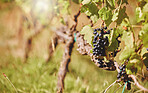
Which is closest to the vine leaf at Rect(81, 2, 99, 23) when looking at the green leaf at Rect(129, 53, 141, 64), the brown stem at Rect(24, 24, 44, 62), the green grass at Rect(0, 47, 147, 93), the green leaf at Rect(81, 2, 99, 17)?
the green leaf at Rect(81, 2, 99, 17)

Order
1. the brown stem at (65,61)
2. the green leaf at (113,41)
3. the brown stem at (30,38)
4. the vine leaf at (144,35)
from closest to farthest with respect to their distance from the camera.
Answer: the vine leaf at (144,35)
the green leaf at (113,41)
the brown stem at (65,61)
the brown stem at (30,38)

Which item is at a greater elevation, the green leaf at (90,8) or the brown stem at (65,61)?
the green leaf at (90,8)

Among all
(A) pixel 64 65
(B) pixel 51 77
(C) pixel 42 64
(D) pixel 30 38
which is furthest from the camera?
(D) pixel 30 38

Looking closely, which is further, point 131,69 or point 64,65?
point 64,65

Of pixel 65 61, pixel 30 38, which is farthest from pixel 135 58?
pixel 30 38

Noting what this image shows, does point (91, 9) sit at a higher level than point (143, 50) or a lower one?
higher

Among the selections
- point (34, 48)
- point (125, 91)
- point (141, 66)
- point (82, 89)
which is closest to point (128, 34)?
point (141, 66)

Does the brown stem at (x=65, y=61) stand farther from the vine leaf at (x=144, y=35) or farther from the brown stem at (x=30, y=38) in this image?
the brown stem at (x=30, y=38)

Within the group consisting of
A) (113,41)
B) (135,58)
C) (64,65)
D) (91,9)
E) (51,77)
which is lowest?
(51,77)

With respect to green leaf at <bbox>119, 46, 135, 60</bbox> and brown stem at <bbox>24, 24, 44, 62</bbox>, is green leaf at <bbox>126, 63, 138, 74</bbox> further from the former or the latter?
brown stem at <bbox>24, 24, 44, 62</bbox>

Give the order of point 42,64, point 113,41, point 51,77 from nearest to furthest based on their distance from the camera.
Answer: point 113,41, point 51,77, point 42,64

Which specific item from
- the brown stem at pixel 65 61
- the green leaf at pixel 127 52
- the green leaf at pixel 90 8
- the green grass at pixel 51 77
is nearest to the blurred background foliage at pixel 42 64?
the green grass at pixel 51 77

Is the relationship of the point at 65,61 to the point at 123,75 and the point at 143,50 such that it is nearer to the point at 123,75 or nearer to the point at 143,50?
the point at 123,75

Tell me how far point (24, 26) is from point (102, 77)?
6.20 ft
